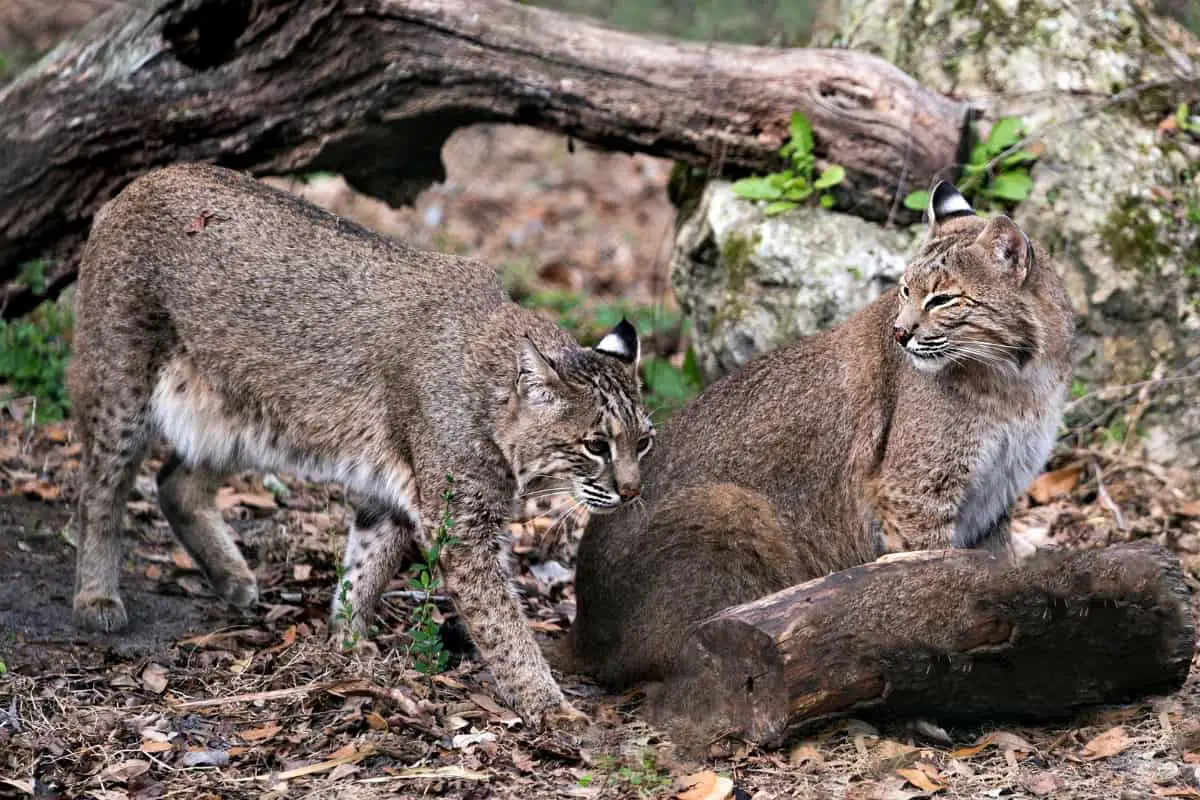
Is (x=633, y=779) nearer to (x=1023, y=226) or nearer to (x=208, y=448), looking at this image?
(x=208, y=448)

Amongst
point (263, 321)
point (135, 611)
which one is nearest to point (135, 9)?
point (263, 321)

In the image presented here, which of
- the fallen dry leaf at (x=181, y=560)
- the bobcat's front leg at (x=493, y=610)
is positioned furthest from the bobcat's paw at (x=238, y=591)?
the bobcat's front leg at (x=493, y=610)

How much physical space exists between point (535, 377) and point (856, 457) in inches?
61.8

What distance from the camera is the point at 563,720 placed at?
5781 millimetres

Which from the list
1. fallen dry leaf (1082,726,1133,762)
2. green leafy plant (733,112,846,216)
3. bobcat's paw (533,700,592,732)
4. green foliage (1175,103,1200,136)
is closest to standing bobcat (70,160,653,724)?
bobcat's paw (533,700,592,732)

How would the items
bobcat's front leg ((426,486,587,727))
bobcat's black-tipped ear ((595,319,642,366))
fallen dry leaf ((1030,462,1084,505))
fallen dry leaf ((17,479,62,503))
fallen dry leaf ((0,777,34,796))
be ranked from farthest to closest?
fallen dry leaf ((1030,462,1084,505))
fallen dry leaf ((17,479,62,503))
bobcat's black-tipped ear ((595,319,642,366))
bobcat's front leg ((426,486,587,727))
fallen dry leaf ((0,777,34,796))

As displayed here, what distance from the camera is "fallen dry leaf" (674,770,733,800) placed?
5059 millimetres

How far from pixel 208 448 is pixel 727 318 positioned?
340 centimetres

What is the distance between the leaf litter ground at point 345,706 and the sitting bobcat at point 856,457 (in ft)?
1.36

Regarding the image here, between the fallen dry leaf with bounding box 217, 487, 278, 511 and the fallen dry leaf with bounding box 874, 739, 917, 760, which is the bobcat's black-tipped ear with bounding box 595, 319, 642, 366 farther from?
the fallen dry leaf with bounding box 217, 487, 278, 511

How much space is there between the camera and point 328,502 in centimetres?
864

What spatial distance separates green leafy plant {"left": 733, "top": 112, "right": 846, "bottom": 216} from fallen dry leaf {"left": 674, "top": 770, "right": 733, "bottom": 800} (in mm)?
4418

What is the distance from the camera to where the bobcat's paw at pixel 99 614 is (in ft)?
21.7

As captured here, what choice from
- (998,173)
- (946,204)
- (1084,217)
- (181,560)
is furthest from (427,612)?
(1084,217)
